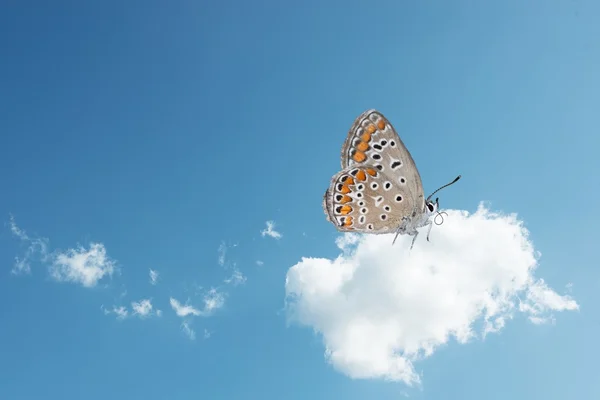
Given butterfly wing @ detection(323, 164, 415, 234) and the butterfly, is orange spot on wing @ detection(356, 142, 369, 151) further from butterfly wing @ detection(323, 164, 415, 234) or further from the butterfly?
butterfly wing @ detection(323, 164, 415, 234)

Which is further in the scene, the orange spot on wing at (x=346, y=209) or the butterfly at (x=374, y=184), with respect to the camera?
the orange spot on wing at (x=346, y=209)

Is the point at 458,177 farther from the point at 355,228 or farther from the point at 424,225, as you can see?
the point at 355,228

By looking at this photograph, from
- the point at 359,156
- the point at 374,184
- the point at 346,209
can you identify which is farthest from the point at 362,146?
the point at 346,209

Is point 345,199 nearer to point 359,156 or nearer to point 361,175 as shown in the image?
point 361,175

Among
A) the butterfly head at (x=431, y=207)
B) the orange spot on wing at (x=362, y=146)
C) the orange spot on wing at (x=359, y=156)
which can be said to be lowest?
the butterfly head at (x=431, y=207)

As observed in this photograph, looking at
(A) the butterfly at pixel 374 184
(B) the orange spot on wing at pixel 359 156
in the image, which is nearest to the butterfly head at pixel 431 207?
(A) the butterfly at pixel 374 184

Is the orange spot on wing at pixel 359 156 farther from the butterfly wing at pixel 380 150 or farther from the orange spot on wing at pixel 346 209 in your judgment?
the orange spot on wing at pixel 346 209

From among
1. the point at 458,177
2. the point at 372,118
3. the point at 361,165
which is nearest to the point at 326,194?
the point at 361,165
